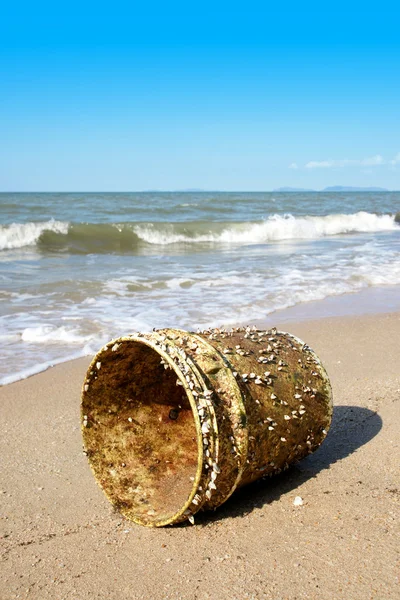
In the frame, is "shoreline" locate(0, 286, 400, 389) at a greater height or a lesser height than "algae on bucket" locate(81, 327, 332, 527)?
lesser

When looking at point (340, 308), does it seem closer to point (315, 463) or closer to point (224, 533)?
point (315, 463)

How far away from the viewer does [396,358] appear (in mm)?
5234

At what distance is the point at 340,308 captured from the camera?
7.75 meters

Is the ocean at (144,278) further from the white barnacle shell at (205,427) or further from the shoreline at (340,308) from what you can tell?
the white barnacle shell at (205,427)

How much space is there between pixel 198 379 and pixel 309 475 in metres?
1.01

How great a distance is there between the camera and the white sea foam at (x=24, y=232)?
55.6 ft

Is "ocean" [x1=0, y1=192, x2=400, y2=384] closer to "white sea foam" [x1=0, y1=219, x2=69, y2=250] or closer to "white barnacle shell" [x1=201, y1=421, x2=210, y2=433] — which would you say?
"white sea foam" [x1=0, y1=219, x2=69, y2=250]

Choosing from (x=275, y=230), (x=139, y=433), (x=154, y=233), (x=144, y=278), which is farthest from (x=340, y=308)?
(x=275, y=230)

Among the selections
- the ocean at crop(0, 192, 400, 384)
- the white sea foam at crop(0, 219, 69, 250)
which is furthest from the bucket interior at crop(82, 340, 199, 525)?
the white sea foam at crop(0, 219, 69, 250)

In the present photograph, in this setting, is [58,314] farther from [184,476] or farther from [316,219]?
[316,219]

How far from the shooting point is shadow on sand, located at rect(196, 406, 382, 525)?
2873mm

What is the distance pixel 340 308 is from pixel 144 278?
3.80 metres

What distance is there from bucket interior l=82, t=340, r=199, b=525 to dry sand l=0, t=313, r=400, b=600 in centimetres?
15

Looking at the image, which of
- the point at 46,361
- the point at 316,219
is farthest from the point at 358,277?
the point at 316,219
